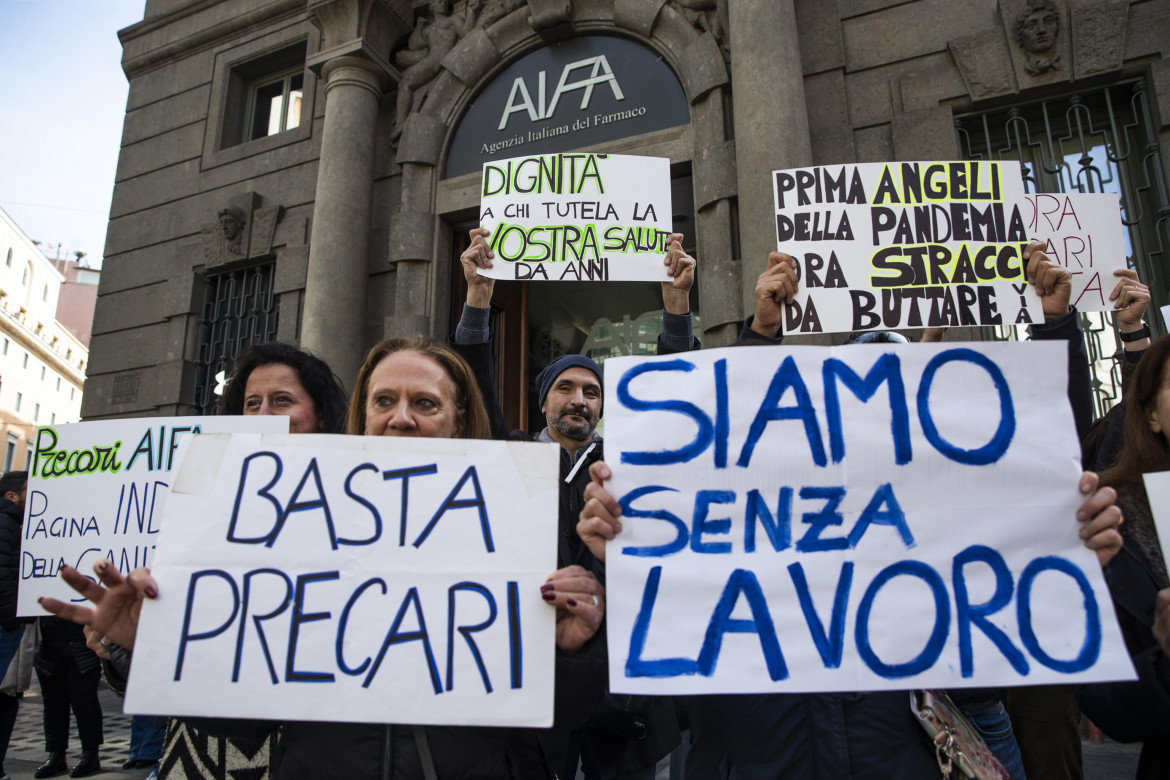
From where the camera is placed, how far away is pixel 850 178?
3080 millimetres

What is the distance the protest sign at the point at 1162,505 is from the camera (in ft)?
5.16

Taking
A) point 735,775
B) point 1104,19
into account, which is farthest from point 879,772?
point 1104,19

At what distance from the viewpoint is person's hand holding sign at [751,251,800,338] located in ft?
7.69

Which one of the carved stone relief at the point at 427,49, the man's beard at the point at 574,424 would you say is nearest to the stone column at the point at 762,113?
the man's beard at the point at 574,424

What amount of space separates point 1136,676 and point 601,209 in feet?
9.09

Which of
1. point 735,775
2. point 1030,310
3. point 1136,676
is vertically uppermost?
point 1030,310

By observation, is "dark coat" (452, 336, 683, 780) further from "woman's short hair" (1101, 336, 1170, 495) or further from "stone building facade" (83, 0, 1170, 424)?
"stone building facade" (83, 0, 1170, 424)

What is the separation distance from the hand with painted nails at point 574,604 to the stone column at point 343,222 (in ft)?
19.6

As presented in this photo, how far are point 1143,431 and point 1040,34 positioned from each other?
4795 mm

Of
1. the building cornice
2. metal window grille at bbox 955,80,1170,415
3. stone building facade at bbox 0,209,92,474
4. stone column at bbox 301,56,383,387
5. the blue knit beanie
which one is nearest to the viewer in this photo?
the blue knit beanie

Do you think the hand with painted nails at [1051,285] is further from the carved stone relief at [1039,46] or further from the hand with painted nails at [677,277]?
the carved stone relief at [1039,46]

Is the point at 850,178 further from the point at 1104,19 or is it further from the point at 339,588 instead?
the point at 1104,19

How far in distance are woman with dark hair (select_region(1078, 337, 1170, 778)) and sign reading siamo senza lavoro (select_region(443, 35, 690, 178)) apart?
16.9 feet

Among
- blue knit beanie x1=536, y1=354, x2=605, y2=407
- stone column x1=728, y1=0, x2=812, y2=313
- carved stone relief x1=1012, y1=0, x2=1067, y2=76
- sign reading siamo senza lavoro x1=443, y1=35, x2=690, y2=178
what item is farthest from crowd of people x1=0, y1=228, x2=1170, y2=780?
sign reading siamo senza lavoro x1=443, y1=35, x2=690, y2=178
